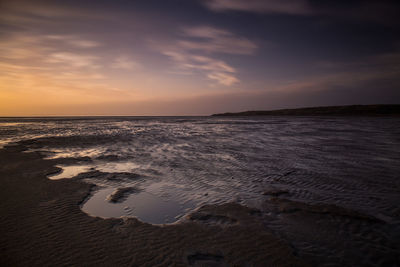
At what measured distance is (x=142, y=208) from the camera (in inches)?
208

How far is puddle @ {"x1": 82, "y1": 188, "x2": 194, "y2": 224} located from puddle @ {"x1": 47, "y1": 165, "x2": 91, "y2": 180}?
2.83 meters

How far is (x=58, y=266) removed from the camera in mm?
3113

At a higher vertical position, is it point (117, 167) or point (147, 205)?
point (117, 167)

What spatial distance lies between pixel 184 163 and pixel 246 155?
394 centimetres

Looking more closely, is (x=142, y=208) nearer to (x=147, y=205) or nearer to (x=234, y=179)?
(x=147, y=205)

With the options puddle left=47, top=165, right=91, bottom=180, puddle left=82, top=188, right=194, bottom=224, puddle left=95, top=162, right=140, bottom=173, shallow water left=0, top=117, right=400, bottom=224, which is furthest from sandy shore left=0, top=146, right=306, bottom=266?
puddle left=95, top=162, right=140, bottom=173

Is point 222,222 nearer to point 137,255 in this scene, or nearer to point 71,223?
point 137,255

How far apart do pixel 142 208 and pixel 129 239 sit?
1.47 metres

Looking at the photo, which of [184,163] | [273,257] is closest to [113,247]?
[273,257]

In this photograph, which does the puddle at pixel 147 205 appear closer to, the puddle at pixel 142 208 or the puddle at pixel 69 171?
the puddle at pixel 142 208

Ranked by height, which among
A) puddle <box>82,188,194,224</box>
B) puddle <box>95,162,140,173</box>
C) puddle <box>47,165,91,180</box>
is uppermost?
puddle <box>47,165,91,180</box>

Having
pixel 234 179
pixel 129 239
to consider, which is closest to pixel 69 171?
pixel 129 239

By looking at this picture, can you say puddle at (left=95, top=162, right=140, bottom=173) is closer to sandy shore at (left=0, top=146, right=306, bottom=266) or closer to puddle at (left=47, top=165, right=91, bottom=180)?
puddle at (left=47, top=165, right=91, bottom=180)

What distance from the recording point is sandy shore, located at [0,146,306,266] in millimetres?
3264
